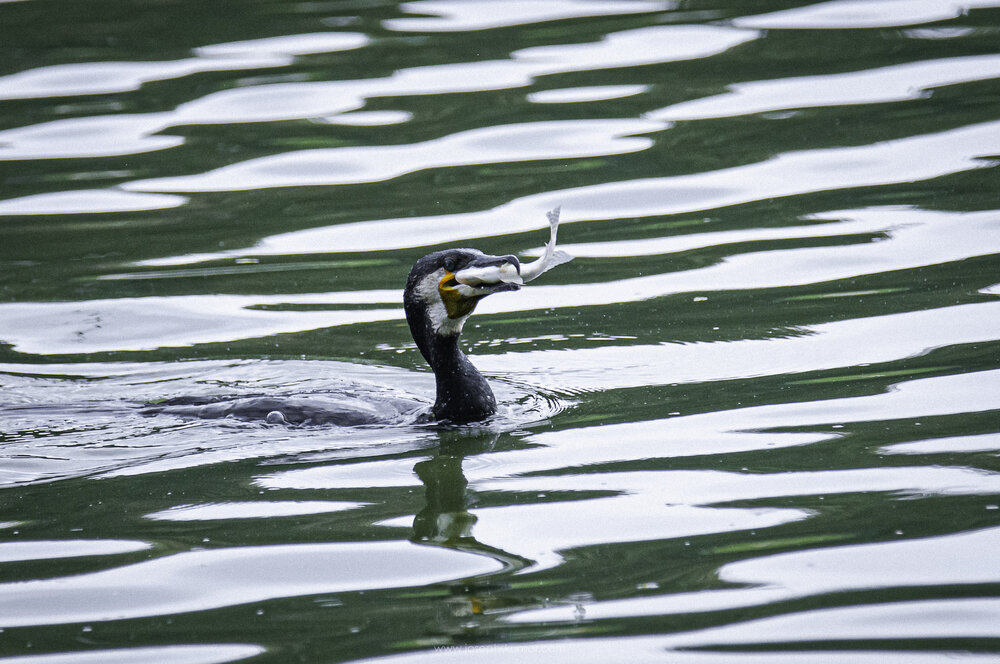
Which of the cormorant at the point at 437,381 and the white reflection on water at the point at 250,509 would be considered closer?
the white reflection on water at the point at 250,509

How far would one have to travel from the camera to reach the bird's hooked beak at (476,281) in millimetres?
6207

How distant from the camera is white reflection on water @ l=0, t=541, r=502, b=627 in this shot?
14.7ft

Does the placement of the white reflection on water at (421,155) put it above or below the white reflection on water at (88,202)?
above

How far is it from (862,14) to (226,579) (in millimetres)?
10077

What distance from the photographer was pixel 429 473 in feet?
19.1

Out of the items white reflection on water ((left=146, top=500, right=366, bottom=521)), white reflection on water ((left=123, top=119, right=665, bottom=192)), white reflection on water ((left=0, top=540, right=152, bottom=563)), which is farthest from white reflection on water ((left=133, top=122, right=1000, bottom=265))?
white reflection on water ((left=0, top=540, right=152, bottom=563))

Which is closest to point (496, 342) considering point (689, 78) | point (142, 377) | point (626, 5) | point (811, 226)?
point (142, 377)

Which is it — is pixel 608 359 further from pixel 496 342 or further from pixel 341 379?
pixel 341 379

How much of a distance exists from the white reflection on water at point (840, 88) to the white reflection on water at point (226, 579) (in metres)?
6.97

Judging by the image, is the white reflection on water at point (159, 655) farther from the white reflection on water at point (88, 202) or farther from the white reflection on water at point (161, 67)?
the white reflection on water at point (161, 67)

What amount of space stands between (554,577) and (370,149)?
6992mm

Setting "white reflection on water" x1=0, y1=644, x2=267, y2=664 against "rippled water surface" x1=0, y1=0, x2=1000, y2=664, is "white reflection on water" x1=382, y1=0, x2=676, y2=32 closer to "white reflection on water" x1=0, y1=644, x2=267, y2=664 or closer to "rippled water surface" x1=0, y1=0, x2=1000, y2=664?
"rippled water surface" x1=0, y1=0, x2=1000, y2=664

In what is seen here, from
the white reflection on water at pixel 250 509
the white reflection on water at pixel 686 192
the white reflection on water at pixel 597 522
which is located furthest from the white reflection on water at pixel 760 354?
the white reflection on water at pixel 686 192

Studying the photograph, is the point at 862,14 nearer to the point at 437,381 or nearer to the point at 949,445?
the point at 437,381
